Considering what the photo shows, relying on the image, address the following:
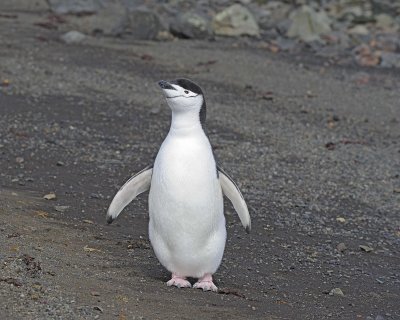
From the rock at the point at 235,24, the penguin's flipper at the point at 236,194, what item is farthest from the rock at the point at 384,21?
the penguin's flipper at the point at 236,194

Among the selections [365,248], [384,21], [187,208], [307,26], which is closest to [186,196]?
[187,208]

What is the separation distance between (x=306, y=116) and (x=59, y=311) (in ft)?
26.9

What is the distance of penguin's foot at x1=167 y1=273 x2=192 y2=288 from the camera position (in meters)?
6.26

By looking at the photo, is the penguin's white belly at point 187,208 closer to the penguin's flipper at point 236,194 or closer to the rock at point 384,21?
the penguin's flipper at point 236,194

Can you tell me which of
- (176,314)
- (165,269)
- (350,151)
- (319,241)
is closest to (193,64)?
(350,151)

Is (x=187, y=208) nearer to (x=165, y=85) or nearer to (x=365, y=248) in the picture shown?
(x=165, y=85)

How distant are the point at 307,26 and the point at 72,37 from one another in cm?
504

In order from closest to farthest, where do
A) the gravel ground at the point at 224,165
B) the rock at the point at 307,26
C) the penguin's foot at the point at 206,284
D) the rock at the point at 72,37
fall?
the gravel ground at the point at 224,165
the penguin's foot at the point at 206,284
the rock at the point at 72,37
the rock at the point at 307,26

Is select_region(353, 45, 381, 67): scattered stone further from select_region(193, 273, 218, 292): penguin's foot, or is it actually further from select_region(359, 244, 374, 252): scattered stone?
select_region(193, 273, 218, 292): penguin's foot

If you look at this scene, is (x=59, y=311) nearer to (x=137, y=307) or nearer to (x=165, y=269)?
(x=137, y=307)

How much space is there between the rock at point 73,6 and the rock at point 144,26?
4.99 ft

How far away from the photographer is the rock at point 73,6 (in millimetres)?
17867

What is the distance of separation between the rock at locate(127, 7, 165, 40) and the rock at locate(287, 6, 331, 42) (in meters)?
2.83

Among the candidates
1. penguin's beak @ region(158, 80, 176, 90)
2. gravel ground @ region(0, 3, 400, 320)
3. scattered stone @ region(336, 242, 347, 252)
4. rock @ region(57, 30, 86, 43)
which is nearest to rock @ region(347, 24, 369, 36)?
gravel ground @ region(0, 3, 400, 320)
